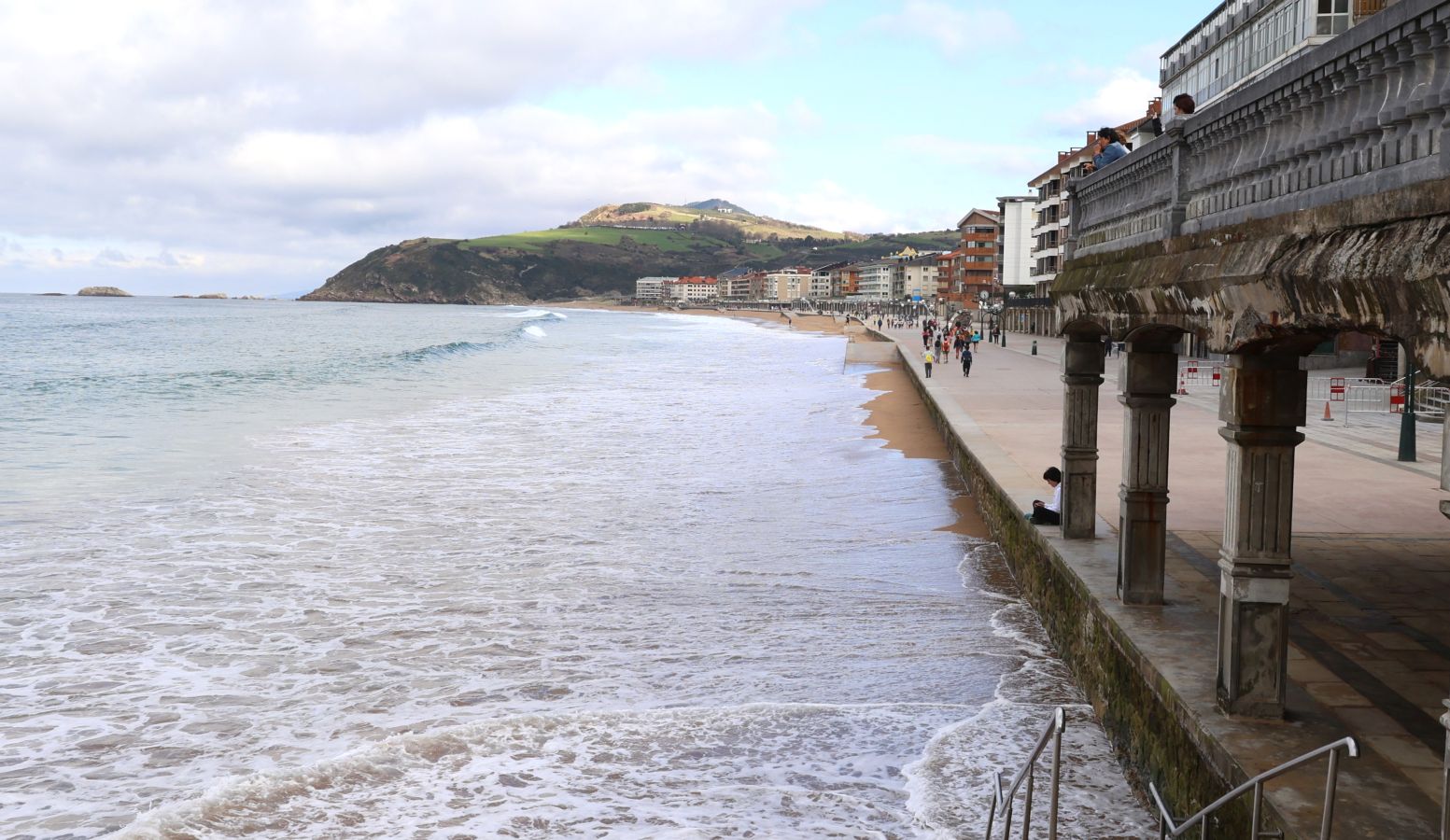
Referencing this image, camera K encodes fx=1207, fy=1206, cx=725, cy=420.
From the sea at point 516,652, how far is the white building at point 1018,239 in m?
92.9

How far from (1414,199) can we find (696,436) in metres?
26.7

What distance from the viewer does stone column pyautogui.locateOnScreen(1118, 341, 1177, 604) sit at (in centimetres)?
990

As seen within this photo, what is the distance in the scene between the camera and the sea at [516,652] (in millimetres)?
8266

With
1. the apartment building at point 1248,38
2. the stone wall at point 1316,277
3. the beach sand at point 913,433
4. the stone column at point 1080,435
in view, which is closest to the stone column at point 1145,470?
the stone wall at point 1316,277

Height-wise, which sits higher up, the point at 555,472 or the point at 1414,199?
the point at 1414,199

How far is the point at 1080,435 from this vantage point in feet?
41.7

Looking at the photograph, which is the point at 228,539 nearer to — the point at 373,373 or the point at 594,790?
the point at 594,790

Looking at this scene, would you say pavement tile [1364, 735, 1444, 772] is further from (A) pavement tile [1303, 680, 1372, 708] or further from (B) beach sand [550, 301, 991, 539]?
(B) beach sand [550, 301, 991, 539]

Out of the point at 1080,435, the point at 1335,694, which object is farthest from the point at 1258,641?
the point at 1080,435

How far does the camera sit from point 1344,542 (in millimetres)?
12812

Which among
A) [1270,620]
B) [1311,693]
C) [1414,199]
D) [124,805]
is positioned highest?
[1414,199]

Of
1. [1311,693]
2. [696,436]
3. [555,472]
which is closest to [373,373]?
[696,436]

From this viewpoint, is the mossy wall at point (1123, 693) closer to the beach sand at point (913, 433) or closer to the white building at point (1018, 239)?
the beach sand at point (913, 433)

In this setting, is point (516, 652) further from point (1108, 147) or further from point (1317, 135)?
point (1317, 135)
